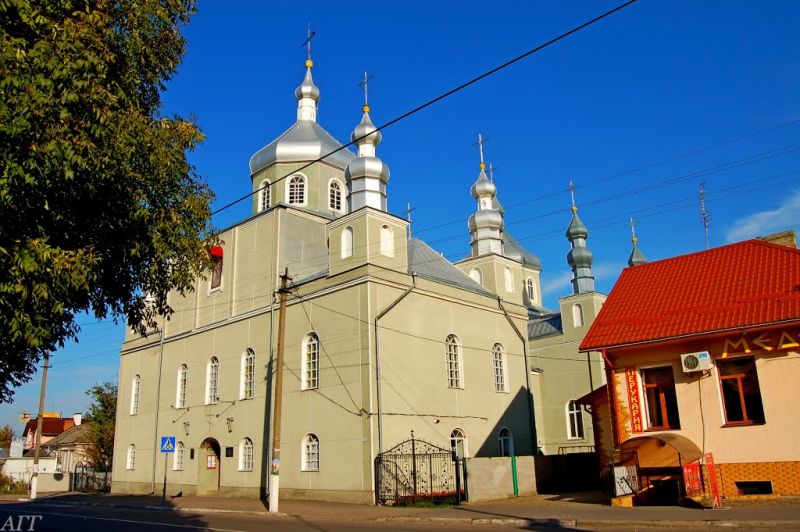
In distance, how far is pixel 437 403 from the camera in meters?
22.7

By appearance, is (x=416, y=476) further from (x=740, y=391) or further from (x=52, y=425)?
(x=52, y=425)

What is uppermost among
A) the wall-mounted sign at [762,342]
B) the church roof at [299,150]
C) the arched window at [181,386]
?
the church roof at [299,150]

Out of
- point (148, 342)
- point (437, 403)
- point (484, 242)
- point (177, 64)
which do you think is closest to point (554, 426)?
point (484, 242)

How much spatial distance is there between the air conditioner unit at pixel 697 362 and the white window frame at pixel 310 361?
11.8 meters

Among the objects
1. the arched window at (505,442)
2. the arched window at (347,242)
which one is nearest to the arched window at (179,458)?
the arched window at (347,242)

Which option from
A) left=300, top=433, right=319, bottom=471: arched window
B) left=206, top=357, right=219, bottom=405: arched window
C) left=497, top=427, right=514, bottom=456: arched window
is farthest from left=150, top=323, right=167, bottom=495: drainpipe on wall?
left=497, top=427, right=514, bottom=456: arched window

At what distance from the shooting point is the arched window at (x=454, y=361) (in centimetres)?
2388

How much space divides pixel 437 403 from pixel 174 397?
12817mm

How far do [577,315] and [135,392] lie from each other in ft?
75.0

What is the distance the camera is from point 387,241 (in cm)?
2305

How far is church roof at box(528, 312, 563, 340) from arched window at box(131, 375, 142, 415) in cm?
2073

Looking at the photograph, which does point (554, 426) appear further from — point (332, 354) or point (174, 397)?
point (174, 397)

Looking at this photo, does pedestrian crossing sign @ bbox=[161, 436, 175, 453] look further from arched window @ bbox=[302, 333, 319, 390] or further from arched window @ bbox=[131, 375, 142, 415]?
arched window @ bbox=[131, 375, 142, 415]

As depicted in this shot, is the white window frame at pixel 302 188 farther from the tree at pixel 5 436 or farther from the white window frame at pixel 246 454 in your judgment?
the tree at pixel 5 436
